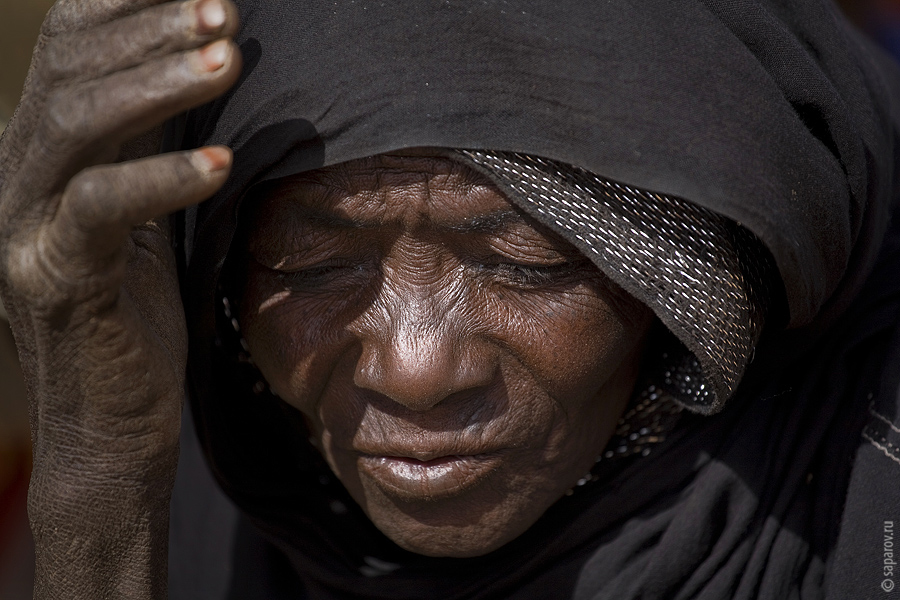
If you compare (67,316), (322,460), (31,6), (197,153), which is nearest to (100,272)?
(67,316)

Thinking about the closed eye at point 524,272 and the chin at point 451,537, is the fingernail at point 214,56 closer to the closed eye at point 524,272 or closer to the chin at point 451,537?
the closed eye at point 524,272

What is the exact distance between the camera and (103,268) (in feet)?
3.67

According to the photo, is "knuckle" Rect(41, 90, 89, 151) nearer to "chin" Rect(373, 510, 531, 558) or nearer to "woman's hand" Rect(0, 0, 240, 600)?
"woman's hand" Rect(0, 0, 240, 600)

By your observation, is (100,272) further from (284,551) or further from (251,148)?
(284,551)

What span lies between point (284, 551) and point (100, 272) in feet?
3.04

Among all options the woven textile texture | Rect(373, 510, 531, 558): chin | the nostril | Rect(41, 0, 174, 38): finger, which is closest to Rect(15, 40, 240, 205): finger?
Rect(41, 0, 174, 38): finger

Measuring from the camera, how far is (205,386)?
1703 mm

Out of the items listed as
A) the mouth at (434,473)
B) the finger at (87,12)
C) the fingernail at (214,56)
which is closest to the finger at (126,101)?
the fingernail at (214,56)

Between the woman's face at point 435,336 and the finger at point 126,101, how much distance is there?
0.95ft

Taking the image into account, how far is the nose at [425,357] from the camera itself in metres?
1.31

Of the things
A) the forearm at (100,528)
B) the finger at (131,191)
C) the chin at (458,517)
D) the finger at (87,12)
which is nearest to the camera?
the finger at (131,191)

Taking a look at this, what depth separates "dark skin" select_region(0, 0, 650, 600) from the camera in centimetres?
105

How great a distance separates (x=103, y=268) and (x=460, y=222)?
47 cm

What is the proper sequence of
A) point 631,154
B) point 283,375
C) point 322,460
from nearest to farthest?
point 631,154 < point 283,375 < point 322,460
